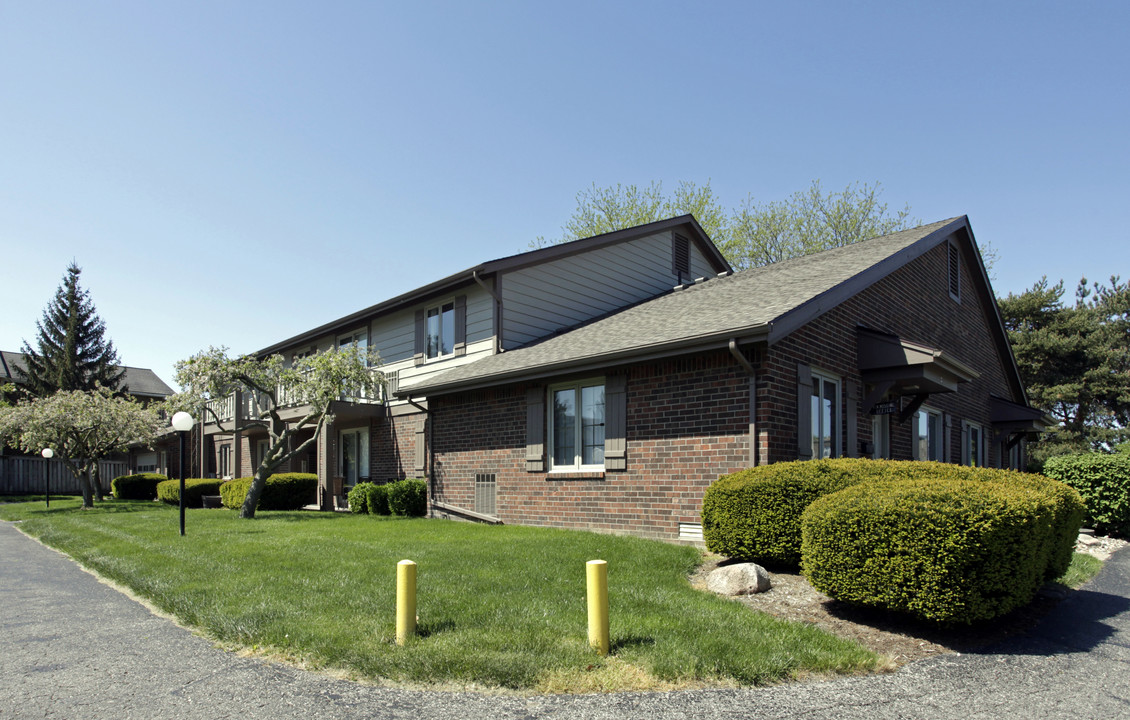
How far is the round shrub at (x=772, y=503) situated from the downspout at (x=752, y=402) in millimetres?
1301

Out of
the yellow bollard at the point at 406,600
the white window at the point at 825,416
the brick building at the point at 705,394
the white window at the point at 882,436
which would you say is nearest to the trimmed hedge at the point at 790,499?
the brick building at the point at 705,394

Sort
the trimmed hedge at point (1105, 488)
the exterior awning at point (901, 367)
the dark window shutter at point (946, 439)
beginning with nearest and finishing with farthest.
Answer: the exterior awning at point (901, 367) < the trimmed hedge at point (1105, 488) < the dark window shutter at point (946, 439)

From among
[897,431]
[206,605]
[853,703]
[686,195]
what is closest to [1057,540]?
[853,703]

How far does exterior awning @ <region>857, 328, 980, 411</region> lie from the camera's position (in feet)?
40.4

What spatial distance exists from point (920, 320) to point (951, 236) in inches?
125

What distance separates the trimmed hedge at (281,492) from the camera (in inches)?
789

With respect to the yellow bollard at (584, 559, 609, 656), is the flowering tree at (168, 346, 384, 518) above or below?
above

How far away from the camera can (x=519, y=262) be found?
16828 mm

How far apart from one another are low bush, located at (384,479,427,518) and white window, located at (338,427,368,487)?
3.62m

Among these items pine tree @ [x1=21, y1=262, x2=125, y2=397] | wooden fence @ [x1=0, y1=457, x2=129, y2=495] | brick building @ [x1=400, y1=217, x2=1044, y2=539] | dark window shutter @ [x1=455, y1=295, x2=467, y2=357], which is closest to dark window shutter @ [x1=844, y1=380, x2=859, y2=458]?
brick building @ [x1=400, y1=217, x2=1044, y2=539]

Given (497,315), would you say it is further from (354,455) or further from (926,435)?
(926,435)

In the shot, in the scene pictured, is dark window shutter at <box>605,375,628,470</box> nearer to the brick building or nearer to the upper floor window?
the brick building

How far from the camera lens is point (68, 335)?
43.0 metres

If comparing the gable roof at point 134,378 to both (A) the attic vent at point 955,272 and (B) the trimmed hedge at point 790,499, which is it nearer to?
(A) the attic vent at point 955,272
